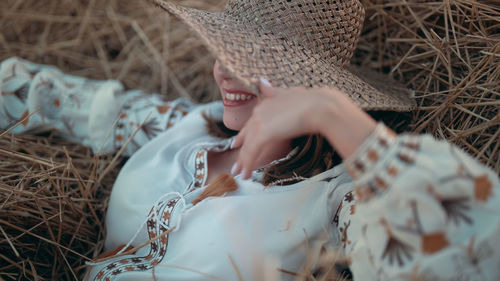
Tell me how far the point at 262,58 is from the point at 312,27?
0.65ft

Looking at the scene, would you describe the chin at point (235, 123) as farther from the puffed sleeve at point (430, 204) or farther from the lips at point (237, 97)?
the puffed sleeve at point (430, 204)

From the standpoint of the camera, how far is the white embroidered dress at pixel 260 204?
0.71 metres

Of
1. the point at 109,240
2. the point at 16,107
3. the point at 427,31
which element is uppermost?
the point at 427,31

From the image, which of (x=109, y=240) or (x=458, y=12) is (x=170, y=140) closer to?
(x=109, y=240)

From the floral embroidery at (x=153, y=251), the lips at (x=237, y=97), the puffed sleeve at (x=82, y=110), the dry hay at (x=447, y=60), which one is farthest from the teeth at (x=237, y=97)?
the dry hay at (x=447, y=60)

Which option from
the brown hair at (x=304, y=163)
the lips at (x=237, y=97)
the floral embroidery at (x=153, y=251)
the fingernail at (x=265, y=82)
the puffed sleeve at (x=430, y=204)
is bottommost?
the floral embroidery at (x=153, y=251)

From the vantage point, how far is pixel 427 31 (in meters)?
1.39

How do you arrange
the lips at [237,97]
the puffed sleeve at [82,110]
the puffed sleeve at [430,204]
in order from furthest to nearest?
the puffed sleeve at [82,110]
the lips at [237,97]
the puffed sleeve at [430,204]

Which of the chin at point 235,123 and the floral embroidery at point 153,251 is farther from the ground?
the chin at point 235,123

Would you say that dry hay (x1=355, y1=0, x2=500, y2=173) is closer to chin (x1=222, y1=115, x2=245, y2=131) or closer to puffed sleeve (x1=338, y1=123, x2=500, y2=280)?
puffed sleeve (x1=338, y1=123, x2=500, y2=280)

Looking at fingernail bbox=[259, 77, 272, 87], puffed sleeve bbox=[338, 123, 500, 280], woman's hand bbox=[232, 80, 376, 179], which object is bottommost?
puffed sleeve bbox=[338, 123, 500, 280]

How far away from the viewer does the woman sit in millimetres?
712

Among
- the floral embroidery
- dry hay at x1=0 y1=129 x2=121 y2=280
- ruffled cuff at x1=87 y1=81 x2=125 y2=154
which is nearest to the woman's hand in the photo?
the floral embroidery

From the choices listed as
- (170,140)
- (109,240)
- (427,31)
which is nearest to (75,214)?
(109,240)
